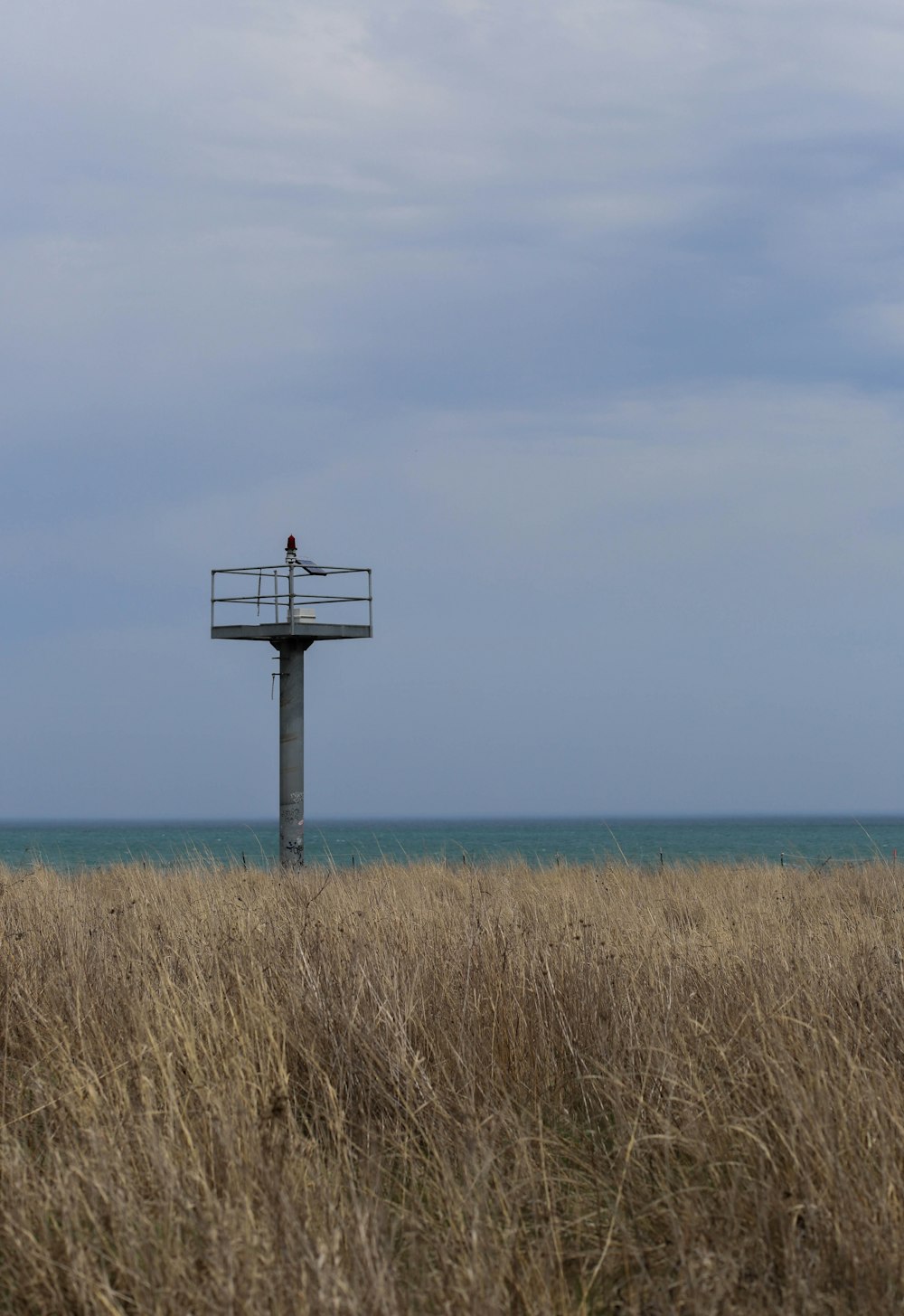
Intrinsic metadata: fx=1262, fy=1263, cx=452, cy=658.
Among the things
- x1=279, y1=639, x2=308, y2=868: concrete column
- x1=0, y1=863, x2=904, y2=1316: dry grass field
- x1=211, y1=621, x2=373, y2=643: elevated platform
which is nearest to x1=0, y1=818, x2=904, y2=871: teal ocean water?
Result: x1=279, y1=639, x2=308, y2=868: concrete column

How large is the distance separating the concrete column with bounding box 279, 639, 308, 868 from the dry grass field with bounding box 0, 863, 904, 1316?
11.4m

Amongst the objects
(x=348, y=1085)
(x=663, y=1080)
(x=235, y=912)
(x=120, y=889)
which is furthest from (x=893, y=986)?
(x=120, y=889)

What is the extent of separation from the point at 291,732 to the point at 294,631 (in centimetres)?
176

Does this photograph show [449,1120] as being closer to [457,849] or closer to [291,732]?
[291,732]

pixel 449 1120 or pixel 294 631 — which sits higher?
pixel 294 631

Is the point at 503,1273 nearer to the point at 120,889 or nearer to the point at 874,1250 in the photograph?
the point at 874,1250

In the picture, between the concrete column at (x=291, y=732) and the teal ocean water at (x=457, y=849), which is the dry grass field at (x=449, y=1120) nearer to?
the teal ocean water at (x=457, y=849)

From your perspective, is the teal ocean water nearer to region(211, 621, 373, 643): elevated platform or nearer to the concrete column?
the concrete column

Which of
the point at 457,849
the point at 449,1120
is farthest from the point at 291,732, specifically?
the point at 457,849

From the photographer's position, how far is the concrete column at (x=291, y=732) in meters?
19.8

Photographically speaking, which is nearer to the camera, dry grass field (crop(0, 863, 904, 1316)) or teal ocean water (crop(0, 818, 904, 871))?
dry grass field (crop(0, 863, 904, 1316))

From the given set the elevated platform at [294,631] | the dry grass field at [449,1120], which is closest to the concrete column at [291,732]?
the elevated platform at [294,631]

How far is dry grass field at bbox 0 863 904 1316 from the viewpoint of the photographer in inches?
130

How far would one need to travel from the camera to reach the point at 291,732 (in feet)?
65.3
